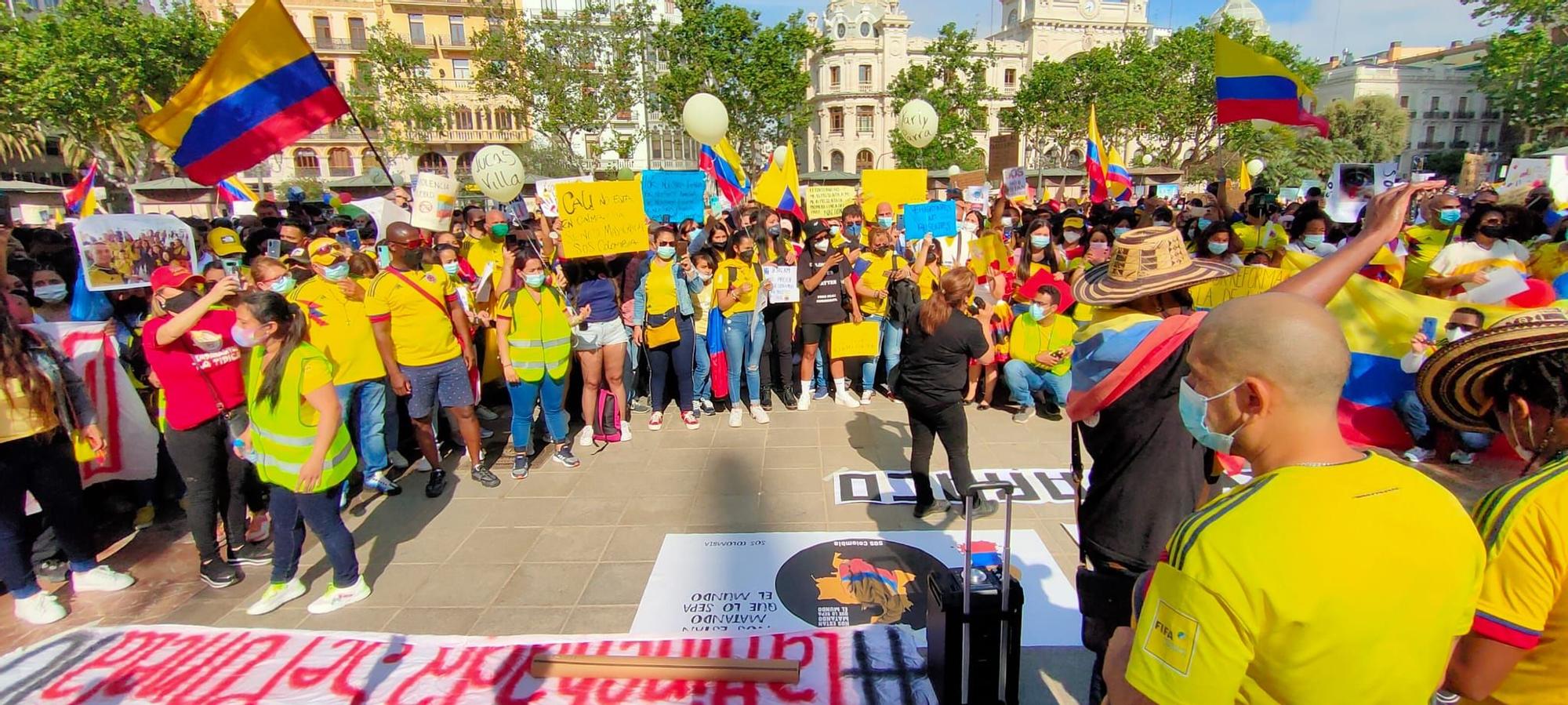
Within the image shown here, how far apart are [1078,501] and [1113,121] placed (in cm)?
4589

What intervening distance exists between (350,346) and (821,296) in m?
4.09

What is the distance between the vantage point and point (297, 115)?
542cm

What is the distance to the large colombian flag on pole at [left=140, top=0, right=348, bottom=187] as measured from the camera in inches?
198

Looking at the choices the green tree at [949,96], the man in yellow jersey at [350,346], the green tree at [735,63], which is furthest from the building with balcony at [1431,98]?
the man in yellow jersey at [350,346]

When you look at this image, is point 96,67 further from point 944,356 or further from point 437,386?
point 944,356

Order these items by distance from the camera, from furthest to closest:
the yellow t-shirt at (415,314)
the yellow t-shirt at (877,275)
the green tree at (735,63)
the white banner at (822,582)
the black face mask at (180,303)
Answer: the green tree at (735,63)
the yellow t-shirt at (877,275)
the yellow t-shirt at (415,314)
the black face mask at (180,303)
the white banner at (822,582)

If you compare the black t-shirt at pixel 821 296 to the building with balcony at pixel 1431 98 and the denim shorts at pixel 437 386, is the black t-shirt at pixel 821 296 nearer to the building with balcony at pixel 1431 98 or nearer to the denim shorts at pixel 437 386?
the denim shorts at pixel 437 386

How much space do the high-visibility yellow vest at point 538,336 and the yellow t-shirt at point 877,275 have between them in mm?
3145

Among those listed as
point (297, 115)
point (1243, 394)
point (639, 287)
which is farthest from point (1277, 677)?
point (297, 115)

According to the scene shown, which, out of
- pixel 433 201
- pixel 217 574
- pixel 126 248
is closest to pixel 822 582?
pixel 217 574

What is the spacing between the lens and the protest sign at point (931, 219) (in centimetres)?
838

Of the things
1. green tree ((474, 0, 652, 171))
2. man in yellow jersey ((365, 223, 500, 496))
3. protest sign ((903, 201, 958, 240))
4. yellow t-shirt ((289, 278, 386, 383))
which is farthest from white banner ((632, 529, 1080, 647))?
green tree ((474, 0, 652, 171))

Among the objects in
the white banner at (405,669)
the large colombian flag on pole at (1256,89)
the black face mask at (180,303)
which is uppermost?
the large colombian flag on pole at (1256,89)

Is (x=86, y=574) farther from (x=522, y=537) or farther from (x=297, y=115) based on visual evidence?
(x=297, y=115)
